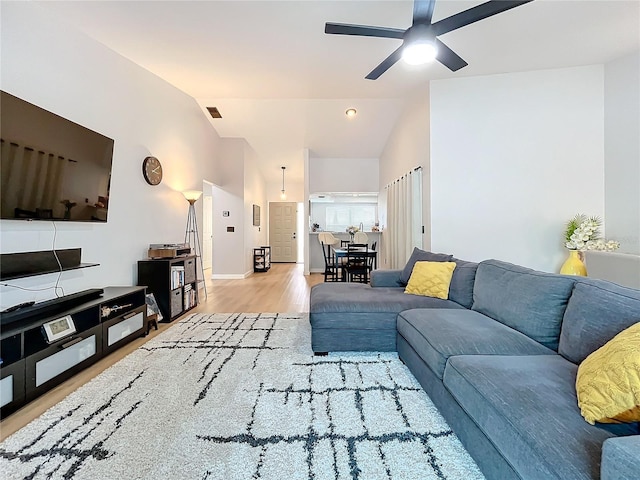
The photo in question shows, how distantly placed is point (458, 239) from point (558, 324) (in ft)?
7.47

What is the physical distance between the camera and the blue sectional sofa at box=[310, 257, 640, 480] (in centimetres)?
94

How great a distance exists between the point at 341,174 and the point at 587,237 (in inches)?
206

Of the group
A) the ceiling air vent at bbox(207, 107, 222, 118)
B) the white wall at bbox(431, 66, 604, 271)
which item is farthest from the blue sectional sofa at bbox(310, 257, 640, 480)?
the ceiling air vent at bbox(207, 107, 222, 118)

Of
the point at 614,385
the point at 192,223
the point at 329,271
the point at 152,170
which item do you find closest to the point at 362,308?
the point at 614,385

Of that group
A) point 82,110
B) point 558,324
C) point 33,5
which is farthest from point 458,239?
point 33,5

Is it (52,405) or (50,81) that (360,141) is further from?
(52,405)

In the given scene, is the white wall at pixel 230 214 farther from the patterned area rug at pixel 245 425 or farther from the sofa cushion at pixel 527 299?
the sofa cushion at pixel 527 299

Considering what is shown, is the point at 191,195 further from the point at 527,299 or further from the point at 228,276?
the point at 527,299

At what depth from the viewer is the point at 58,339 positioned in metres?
2.09

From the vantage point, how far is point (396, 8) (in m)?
2.55

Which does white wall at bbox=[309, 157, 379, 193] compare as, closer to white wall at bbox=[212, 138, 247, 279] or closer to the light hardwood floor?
white wall at bbox=[212, 138, 247, 279]

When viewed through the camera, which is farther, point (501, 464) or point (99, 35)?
point (99, 35)

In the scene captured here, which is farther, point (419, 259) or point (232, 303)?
point (232, 303)

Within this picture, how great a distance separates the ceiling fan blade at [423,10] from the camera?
1.95 m
